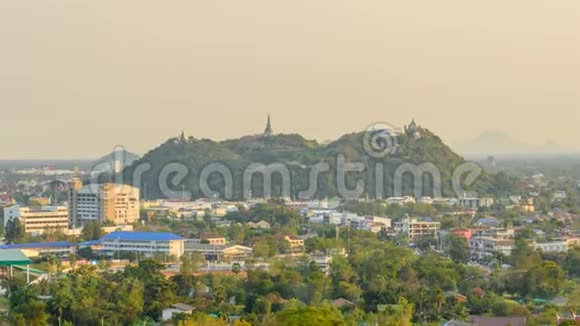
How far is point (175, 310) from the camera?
69.2 ft

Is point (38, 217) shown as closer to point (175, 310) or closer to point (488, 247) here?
point (488, 247)

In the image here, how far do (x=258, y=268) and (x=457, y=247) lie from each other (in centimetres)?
785

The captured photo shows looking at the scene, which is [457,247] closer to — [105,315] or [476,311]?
[476,311]

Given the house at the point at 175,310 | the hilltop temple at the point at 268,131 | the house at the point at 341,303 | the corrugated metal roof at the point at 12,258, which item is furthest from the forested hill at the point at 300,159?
the house at the point at 175,310

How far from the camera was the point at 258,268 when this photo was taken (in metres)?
26.3

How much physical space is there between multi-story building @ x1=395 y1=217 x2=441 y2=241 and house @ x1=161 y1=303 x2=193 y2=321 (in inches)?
710

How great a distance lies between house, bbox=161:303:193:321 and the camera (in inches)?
817

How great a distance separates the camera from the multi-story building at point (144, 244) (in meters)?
33.9

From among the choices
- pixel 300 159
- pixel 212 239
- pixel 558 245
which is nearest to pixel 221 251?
pixel 212 239

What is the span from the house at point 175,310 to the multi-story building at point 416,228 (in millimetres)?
18030

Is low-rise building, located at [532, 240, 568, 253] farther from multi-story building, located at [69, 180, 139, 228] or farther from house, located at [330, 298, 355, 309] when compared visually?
multi-story building, located at [69, 180, 139, 228]

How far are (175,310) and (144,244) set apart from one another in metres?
13.7

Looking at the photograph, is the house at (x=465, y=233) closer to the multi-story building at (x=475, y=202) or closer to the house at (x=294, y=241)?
the house at (x=294, y=241)

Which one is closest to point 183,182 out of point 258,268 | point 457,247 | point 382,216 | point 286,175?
point 286,175
